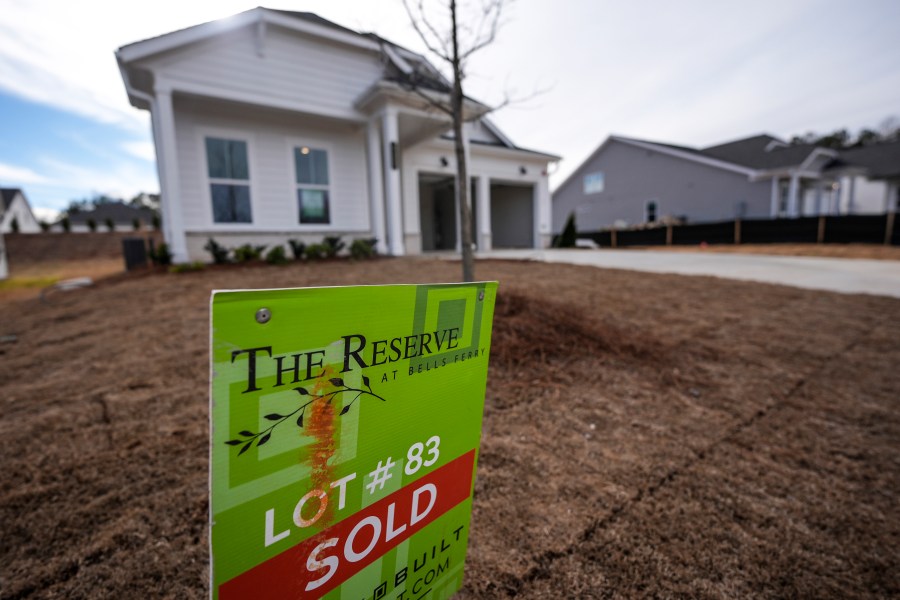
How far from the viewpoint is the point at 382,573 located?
874 mm

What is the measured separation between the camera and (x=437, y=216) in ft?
58.7

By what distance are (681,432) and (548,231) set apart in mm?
13101

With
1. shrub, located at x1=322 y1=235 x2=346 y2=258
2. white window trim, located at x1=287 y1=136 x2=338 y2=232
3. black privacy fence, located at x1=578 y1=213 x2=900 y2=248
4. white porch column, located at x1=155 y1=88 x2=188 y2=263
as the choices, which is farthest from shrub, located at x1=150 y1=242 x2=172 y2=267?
black privacy fence, located at x1=578 y1=213 x2=900 y2=248

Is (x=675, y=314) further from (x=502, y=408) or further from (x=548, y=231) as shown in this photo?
(x=548, y=231)

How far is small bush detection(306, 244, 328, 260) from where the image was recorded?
8.66 metres

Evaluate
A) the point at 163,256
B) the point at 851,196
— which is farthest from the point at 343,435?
the point at 851,196

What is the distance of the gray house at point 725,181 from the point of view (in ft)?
66.8

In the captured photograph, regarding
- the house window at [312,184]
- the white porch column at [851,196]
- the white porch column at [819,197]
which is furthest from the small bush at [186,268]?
the white porch column at [851,196]

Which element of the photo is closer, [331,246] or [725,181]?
[331,246]

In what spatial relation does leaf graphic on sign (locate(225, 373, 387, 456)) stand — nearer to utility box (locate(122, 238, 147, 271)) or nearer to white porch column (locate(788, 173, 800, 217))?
utility box (locate(122, 238, 147, 271))

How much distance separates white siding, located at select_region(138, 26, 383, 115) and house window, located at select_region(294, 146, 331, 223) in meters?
1.13

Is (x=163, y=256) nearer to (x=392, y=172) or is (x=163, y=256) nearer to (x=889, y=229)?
(x=392, y=172)

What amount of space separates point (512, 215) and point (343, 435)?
652 inches

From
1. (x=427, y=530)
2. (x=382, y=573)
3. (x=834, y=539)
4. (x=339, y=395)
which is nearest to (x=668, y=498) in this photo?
(x=834, y=539)
